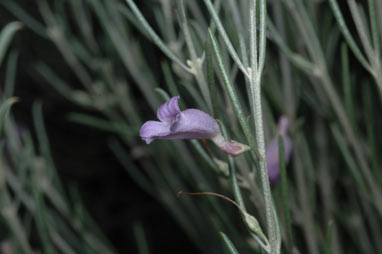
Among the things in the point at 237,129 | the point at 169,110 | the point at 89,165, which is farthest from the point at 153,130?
the point at 89,165

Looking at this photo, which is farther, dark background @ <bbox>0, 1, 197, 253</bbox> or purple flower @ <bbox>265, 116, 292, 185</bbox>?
dark background @ <bbox>0, 1, 197, 253</bbox>

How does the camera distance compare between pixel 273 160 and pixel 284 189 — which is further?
pixel 273 160

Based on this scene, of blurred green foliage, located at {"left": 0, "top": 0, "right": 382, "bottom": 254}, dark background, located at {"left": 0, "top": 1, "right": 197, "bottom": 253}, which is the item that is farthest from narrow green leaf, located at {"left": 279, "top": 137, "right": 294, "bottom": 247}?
dark background, located at {"left": 0, "top": 1, "right": 197, "bottom": 253}

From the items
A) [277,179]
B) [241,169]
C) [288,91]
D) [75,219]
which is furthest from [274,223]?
[75,219]

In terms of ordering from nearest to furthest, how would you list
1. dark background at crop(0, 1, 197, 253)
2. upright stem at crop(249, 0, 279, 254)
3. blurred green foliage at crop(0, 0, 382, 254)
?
upright stem at crop(249, 0, 279, 254) → blurred green foliage at crop(0, 0, 382, 254) → dark background at crop(0, 1, 197, 253)

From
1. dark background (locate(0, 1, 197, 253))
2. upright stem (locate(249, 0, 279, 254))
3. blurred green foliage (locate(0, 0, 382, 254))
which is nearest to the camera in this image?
upright stem (locate(249, 0, 279, 254))

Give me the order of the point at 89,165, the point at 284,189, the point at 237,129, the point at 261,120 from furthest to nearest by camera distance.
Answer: the point at 89,165, the point at 237,129, the point at 284,189, the point at 261,120

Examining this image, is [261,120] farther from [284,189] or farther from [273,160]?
[273,160]

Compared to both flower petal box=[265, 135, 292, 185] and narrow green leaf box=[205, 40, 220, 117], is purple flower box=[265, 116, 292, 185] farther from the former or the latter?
narrow green leaf box=[205, 40, 220, 117]

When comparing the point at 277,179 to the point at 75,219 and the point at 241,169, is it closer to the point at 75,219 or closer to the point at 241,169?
the point at 241,169
